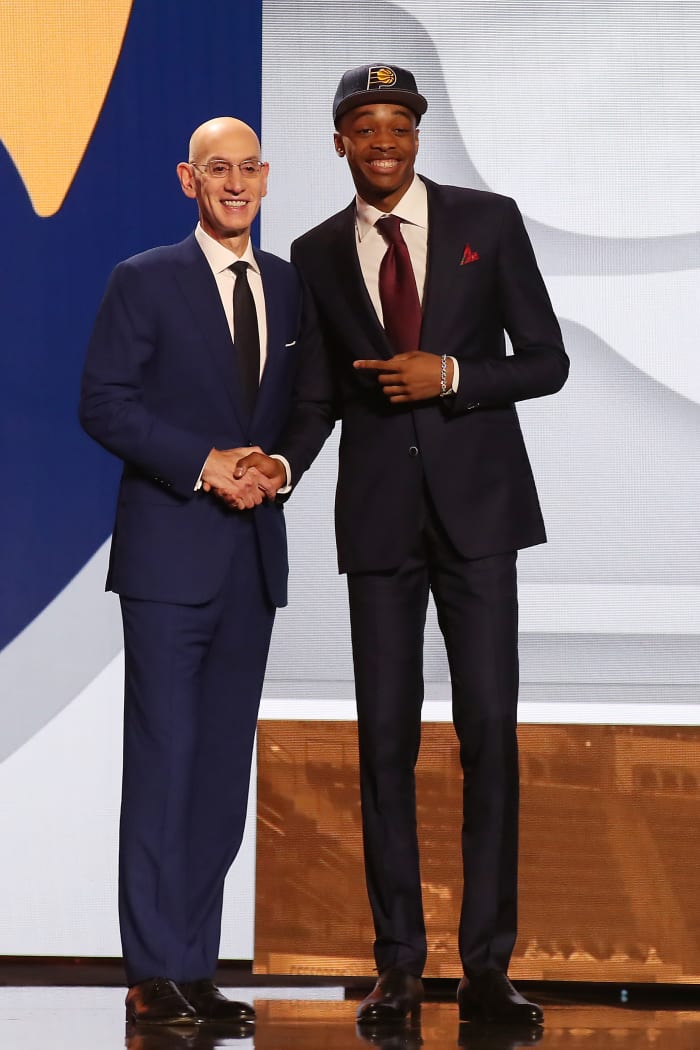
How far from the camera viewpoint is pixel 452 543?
8.00 feet

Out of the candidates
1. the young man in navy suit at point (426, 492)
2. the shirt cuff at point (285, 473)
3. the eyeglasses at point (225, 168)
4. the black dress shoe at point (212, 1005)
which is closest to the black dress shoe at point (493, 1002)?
the young man in navy suit at point (426, 492)

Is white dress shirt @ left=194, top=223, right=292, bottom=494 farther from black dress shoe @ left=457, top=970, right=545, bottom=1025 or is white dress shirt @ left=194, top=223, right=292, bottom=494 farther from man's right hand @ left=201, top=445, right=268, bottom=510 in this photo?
black dress shoe @ left=457, top=970, right=545, bottom=1025

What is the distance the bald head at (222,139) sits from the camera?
8.02 feet

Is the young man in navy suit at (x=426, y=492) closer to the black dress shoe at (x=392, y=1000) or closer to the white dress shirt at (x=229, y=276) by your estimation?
the black dress shoe at (x=392, y=1000)

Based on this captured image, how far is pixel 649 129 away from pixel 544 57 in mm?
308

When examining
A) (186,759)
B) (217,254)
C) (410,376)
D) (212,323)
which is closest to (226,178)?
(217,254)

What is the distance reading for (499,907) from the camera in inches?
95.5

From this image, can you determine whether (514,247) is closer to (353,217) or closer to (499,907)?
(353,217)

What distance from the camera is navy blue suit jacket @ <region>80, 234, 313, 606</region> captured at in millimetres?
2430

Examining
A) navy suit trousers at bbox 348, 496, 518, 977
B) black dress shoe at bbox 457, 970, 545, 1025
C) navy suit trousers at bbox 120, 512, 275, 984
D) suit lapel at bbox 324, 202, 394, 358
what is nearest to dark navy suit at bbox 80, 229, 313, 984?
navy suit trousers at bbox 120, 512, 275, 984

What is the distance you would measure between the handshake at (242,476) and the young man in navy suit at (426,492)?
0.52ft

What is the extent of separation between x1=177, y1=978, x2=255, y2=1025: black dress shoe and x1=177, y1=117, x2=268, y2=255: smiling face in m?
1.34

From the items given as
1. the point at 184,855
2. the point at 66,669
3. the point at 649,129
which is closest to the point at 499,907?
the point at 184,855

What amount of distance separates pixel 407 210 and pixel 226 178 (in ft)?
1.10
